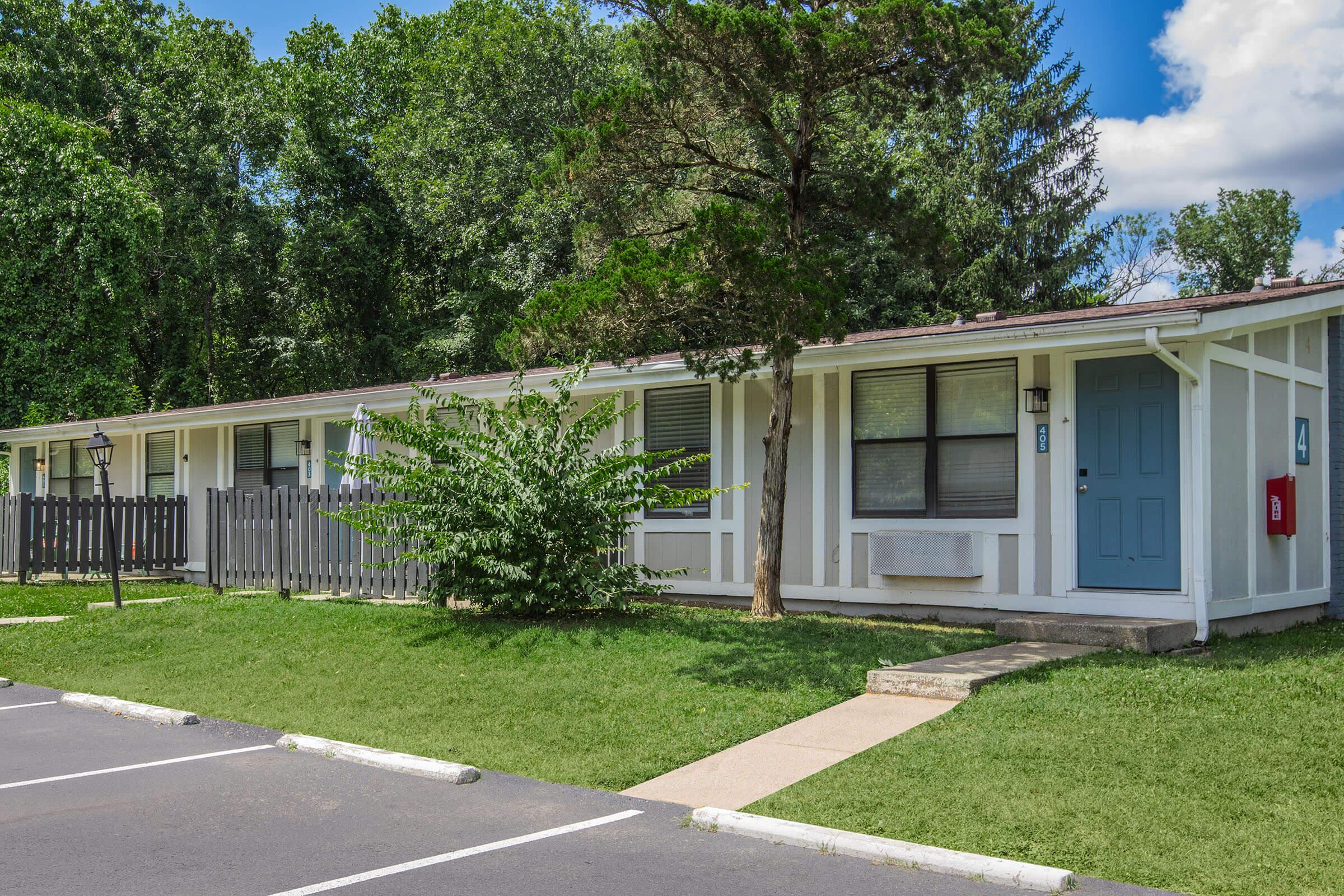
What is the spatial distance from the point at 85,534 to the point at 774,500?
38.3 feet

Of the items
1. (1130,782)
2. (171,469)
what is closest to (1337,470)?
(1130,782)

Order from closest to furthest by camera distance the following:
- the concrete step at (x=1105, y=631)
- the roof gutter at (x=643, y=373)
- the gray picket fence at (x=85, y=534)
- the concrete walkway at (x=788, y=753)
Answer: the concrete walkway at (x=788, y=753)
the concrete step at (x=1105, y=631)
the roof gutter at (x=643, y=373)
the gray picket fence at (x=85, y=534)

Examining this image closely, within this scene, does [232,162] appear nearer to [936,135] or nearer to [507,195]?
[507,195]

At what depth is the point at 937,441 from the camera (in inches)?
444

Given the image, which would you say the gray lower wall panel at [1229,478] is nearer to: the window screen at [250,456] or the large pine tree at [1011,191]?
the window screen at [250,456]

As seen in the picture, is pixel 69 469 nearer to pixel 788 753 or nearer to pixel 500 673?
pixel 500 673

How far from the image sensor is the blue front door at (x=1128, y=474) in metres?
9.99

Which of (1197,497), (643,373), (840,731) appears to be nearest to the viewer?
(840,731)

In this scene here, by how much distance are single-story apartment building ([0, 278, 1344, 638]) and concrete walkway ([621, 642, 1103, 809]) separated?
175 centimetres

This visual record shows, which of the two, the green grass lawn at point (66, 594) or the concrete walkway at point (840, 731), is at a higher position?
the concrete walkway at point (840, 731)

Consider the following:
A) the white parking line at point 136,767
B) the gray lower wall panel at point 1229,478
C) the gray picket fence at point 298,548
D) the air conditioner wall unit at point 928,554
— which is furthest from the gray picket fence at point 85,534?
the gray lower wall panel at point 1229,478

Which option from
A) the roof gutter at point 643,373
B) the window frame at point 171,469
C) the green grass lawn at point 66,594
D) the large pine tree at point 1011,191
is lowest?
the green grass lawn at point 66,594

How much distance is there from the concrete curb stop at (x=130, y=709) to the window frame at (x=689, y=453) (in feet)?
19.9

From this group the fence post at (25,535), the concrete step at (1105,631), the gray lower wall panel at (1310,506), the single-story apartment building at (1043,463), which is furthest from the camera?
the fence post at (25,535)
